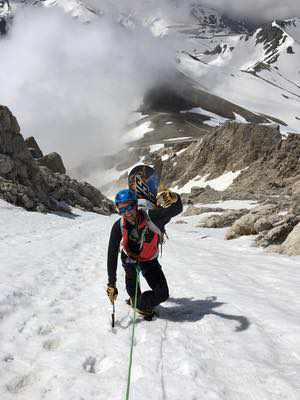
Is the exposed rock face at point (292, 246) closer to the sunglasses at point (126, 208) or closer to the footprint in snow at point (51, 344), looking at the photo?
the sunglasses at point (126, 208)

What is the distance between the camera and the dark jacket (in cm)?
627

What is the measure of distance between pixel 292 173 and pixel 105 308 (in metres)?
57.1

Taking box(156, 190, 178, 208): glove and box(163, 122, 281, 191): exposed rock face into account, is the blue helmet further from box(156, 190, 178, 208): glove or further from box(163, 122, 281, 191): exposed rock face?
box(163, 122, 281, 191): exposed rock face

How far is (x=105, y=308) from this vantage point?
269 inches

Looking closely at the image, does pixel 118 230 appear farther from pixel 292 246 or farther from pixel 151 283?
pixel 292 246

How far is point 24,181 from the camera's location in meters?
37.8

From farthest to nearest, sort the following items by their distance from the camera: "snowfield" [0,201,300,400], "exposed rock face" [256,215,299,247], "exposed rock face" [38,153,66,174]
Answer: "exposed rock face" [38,153,66,174]
"exposed rock face" [256,215,299,247]
"snowfield" [0,201,300,400]

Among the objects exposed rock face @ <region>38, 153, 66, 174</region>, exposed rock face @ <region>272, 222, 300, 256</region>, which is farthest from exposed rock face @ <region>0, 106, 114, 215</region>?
exposed rock face @ <region>272, 222, 300, 256</region>

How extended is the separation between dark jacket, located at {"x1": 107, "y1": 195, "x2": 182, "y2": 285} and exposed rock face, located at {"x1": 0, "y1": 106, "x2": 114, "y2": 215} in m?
27.4

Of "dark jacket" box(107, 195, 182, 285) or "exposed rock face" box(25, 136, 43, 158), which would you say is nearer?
"dark jacket" box(107, 195, 182, 285)

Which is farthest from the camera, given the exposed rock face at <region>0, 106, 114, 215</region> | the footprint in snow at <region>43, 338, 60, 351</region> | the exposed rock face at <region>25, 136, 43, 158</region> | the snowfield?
the exposed rock face at <region>25, 136, 43, 158</region>

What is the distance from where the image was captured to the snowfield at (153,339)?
4191 mm

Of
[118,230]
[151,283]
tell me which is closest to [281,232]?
[151,283]

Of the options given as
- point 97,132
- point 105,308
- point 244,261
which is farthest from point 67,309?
point 97,132
